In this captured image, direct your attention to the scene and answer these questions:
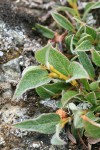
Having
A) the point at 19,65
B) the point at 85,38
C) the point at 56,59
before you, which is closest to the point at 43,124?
the point at 56,59

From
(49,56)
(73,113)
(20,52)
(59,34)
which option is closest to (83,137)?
(73,113)

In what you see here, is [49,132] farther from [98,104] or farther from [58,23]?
[58,23]

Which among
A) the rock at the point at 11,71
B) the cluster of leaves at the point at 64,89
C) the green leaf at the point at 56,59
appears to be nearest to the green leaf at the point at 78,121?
the cluster of leaves at the point at 64,89

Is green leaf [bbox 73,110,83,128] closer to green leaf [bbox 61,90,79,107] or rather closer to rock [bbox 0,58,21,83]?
green leaf [bbox 61,90,79,107]

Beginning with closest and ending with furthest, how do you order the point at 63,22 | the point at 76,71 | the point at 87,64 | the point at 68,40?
the point at 76,71, the point at 87,64, the point at 68,40, the point at 63,22

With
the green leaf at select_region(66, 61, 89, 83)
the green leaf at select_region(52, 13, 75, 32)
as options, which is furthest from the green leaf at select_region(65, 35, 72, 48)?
the green leaf at select_region(66, 61, 89, 83)

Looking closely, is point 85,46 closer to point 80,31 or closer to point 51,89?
point 80,31
